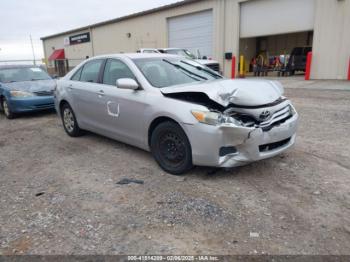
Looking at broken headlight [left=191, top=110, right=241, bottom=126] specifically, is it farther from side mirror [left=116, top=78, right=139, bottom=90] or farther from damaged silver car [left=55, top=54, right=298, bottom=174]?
side mirror [left=116, top=78, right=139, bottom=90]

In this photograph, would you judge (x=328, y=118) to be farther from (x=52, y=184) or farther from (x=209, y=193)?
(x=52, y=184)

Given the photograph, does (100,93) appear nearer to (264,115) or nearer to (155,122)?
(155,122)

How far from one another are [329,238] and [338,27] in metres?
14.4

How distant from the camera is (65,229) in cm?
279

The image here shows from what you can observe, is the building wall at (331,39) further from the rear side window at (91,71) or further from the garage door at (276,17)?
the rear side window at (91,71)

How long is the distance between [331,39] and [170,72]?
42.7ft

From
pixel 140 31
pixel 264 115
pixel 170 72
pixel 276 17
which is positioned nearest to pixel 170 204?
pixel 264 115

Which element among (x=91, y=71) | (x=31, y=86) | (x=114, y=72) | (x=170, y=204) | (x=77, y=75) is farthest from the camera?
(x=31, y=86)

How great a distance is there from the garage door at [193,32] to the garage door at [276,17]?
2.49 m

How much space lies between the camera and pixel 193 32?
20375 mm

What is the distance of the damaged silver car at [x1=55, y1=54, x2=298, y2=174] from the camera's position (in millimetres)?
3410

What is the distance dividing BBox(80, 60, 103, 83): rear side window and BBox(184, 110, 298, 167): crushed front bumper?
95.3 inches

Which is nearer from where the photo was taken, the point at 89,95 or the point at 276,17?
the point at 89,95

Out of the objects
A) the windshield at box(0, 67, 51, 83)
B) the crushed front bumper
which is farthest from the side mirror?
the windshield at box(0, 67, 51, 83)
